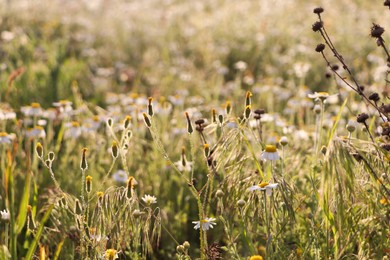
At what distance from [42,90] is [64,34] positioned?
2.29 meters

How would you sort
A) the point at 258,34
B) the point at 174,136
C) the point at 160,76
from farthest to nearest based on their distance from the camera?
the point at 258,34 < the point at 160,76 < the point at 174,136

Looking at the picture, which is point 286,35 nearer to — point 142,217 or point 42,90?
point 42,90

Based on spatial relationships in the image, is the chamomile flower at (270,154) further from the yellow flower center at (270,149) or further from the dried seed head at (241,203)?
the dried seed head at (241,203)

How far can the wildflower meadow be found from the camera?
175 cm

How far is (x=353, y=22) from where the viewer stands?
21.5 feet

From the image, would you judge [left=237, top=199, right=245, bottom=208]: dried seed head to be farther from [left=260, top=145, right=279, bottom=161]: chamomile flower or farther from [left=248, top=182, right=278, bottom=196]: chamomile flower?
[left=260, top=145, right=279, bottom=161]: chamomile flower

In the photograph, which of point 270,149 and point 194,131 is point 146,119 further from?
point 194,131

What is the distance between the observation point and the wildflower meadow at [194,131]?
68.9 inches

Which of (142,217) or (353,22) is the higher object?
(353,22)

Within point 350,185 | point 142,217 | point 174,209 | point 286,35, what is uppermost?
point 286,35

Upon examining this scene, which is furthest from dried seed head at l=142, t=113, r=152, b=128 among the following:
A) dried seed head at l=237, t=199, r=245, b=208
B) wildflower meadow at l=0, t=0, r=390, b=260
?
dried seed head at l=237, t=199, r=245, b=208

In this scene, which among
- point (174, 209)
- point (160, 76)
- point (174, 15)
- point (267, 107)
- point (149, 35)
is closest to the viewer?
point (174, 209)

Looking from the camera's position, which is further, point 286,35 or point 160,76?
point 286,35

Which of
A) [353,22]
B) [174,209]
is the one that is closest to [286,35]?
[353,22]
